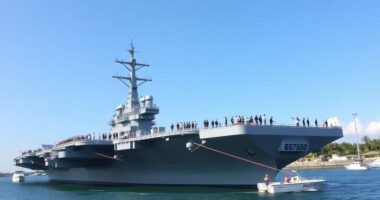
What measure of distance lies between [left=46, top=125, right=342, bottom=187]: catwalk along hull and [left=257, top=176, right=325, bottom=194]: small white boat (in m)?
1.00

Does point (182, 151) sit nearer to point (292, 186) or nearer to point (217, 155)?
point (217, 155)

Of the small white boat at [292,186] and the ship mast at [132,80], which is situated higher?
the ship mast at [132,80]

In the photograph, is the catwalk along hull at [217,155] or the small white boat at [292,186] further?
the small white boat at [292,186]

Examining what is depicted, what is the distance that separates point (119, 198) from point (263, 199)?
9003mm

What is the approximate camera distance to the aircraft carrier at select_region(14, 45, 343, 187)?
74.0 feet

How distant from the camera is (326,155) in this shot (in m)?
98.3

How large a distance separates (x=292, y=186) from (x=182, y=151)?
7.03 m

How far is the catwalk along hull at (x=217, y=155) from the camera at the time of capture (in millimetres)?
22219

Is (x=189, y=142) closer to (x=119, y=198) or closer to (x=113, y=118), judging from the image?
(x=119, y=198)

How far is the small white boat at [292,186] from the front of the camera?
22.6 metres

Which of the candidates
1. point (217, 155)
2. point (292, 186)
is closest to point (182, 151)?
point (217, 155)

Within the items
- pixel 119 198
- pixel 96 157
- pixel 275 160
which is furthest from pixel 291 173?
pixel 96 157

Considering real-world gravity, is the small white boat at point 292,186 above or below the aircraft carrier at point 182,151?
below

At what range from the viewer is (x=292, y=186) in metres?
23.2
